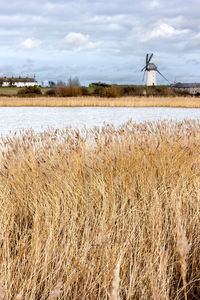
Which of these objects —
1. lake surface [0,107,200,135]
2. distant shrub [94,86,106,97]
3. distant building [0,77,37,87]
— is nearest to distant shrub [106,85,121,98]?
distant shrub [94,86,106,97]

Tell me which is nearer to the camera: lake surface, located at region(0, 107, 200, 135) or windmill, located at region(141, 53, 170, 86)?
lake surface, located at region(0, 107, 200, 135)

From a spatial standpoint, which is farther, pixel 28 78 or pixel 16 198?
pixel 28 78

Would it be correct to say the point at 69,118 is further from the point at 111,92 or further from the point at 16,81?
the point at 16,81

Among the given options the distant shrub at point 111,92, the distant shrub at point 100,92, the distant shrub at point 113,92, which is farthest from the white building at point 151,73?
the distant shrub at point 113,92

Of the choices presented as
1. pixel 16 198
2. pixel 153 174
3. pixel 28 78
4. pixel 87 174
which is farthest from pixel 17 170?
pixel 28 78

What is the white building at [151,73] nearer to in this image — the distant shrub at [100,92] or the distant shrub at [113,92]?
the distant shrub at [100,92]

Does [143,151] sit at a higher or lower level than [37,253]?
higher

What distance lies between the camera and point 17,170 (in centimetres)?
432

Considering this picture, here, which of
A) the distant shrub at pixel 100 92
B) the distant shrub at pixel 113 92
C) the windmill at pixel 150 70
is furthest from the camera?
the windmill at pixel 150 70

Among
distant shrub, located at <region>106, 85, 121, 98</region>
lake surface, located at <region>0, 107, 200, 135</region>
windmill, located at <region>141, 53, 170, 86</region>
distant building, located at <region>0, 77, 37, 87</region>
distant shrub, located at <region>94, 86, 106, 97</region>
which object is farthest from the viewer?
distant building, located at <region>0, 77, 37, 87</region>

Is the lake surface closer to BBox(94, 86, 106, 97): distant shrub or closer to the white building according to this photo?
BBox(94, 86, 106, 97): distant shrub

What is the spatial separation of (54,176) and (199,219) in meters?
1.76

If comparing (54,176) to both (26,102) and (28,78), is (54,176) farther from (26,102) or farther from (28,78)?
(28,78)

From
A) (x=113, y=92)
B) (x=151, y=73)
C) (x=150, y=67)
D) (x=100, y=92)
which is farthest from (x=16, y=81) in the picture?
(x=113, y=92)
